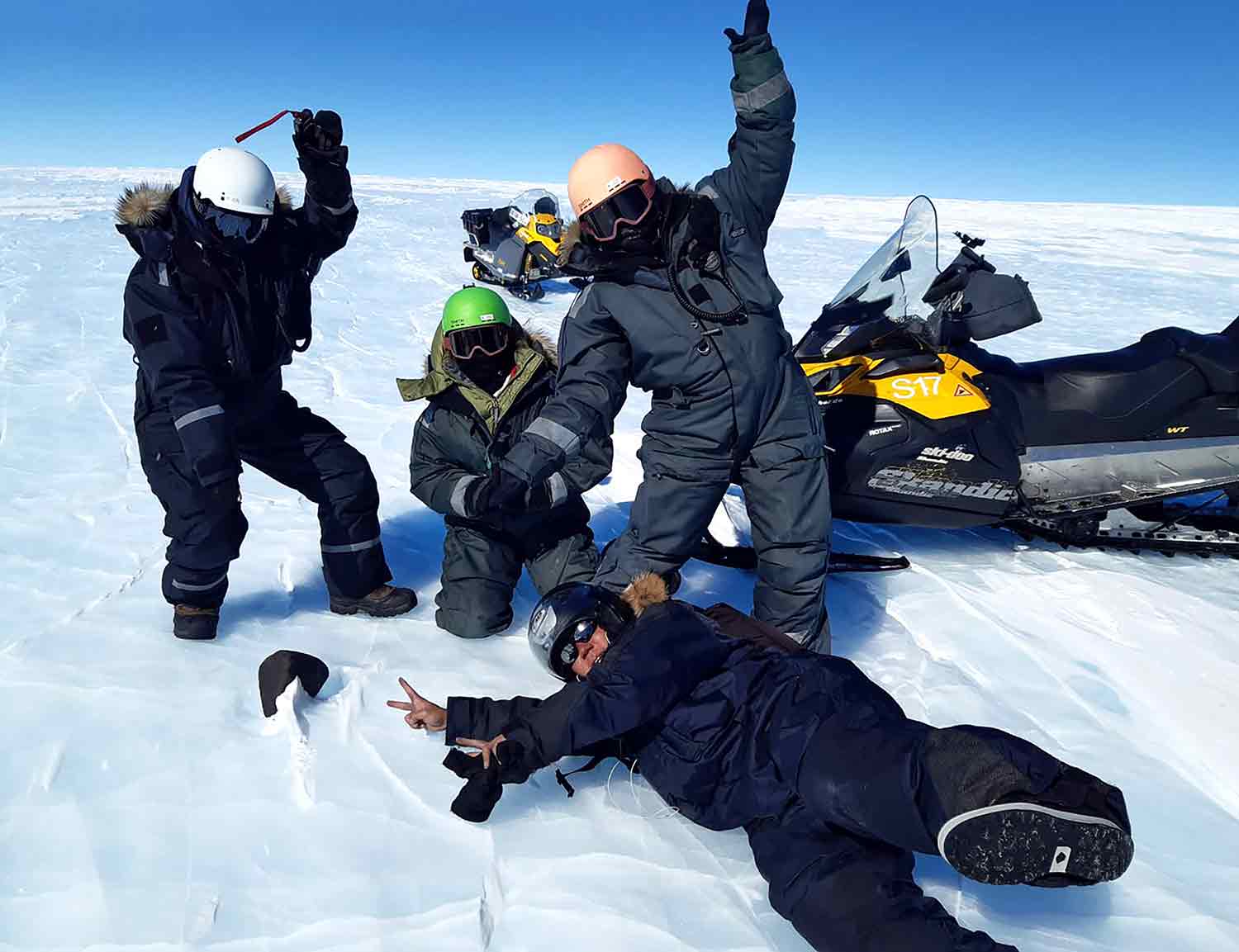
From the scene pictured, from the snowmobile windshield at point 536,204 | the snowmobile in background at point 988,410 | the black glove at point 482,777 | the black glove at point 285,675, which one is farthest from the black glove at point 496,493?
the snowmobile windshield at point 536,204

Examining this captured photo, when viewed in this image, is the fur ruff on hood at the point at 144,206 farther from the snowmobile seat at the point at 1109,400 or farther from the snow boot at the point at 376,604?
the snowmobile seat at the point at 1109,400

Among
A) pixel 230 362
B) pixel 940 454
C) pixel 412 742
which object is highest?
pixel 230 362

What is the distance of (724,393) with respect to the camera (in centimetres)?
281

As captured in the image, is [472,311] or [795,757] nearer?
[795,757]

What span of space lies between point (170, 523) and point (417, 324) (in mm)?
6754

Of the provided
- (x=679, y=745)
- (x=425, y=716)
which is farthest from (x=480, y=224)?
(x=679, y=745)

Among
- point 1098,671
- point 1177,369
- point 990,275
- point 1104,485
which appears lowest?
point 1098,671

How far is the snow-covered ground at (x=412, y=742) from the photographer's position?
6.57 ft

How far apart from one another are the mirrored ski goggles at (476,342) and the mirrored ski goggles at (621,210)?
0.73 metres

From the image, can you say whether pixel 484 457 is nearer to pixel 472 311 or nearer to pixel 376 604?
pixel 472 311

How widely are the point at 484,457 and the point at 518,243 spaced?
25.6 ft

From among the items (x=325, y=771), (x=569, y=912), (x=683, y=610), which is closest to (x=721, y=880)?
(x=569, y=912)

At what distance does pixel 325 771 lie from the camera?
8.10 ft

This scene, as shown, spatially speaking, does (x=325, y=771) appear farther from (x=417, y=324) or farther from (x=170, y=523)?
(x=417, y=324)
